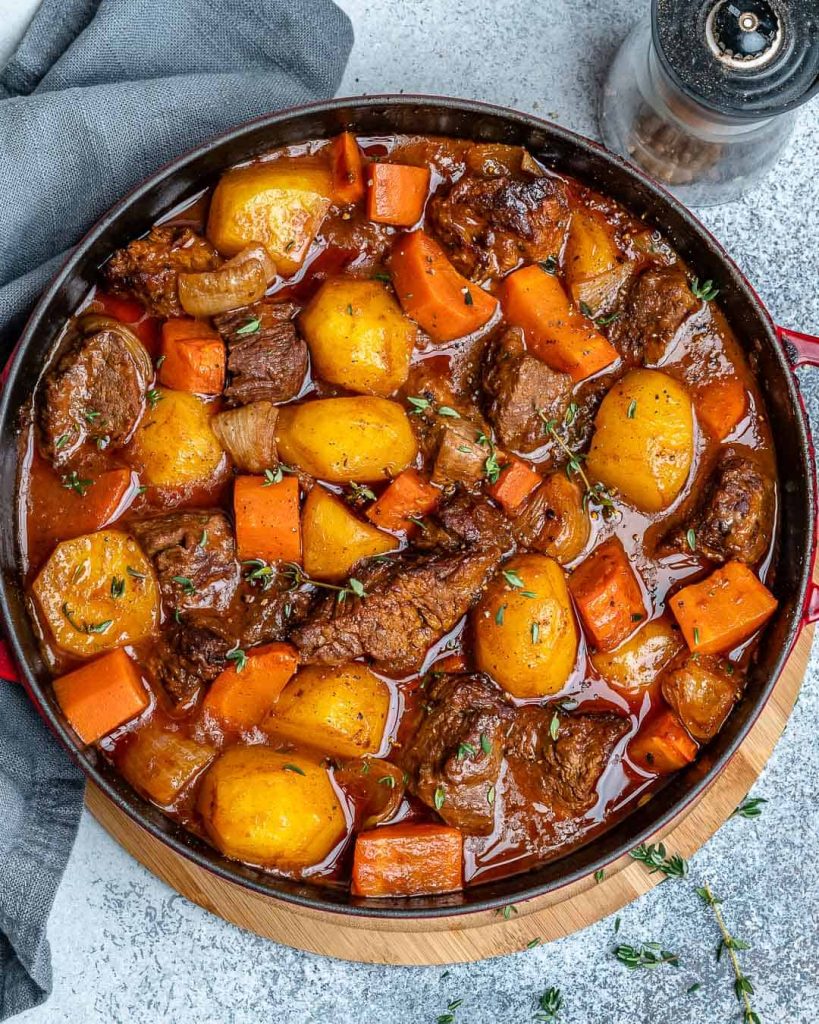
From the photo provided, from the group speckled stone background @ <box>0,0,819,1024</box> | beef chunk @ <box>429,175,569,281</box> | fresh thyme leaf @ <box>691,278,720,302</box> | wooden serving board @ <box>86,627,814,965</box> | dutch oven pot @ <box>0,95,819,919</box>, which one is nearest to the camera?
dutch oven pot @ <box>0,95,819,919</box>

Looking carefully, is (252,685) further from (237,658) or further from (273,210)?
(273,210)

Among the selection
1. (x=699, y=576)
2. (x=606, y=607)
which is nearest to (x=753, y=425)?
(x=699, y=576)

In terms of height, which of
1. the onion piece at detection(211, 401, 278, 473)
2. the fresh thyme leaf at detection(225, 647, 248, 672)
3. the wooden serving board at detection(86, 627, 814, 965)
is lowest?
the wooden serving board at detection(86, 627, 814, 965)

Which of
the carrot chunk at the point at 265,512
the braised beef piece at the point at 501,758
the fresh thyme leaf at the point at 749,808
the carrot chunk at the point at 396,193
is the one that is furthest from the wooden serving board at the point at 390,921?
the carrot chunk at the point at 396,193

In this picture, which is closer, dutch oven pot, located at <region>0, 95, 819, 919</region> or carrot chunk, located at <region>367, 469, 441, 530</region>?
dutch oven pot, located at <region>0, 95, 819, 919</region>

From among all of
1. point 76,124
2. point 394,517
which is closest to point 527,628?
point 394,517

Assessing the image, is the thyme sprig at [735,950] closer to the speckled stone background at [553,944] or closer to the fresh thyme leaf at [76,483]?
the speckled stone background at [553,944]

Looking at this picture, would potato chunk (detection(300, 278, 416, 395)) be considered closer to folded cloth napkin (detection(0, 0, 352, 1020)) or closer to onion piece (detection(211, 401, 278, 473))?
onion piece (detection(211, 401, 278, 473))

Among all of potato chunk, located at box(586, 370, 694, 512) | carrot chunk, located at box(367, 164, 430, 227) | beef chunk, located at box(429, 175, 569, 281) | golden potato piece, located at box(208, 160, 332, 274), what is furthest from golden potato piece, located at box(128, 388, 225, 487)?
potato chunk, located at box(586, 370, 694, 512)

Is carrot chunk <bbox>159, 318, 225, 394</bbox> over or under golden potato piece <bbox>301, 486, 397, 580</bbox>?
over
